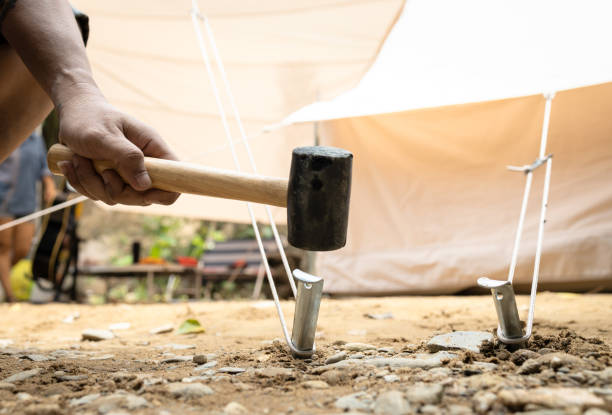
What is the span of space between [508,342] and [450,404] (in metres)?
0.49

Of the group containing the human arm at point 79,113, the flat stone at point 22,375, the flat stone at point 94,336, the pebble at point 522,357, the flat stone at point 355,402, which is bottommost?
the flat stone at point 94,336

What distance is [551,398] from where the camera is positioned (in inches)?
34.0

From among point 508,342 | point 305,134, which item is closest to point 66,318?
point 305,134

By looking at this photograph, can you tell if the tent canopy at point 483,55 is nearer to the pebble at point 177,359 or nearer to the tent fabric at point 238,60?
the tent fabric at point 238,60

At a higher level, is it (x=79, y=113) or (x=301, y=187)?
(x=79, y=113)

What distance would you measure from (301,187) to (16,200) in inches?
175

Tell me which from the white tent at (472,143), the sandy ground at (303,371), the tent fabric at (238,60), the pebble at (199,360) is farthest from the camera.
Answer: the tent fabric at (238,60)

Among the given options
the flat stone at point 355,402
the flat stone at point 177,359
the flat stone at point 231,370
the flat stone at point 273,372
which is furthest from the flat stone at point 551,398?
the flat stone at point 177,359

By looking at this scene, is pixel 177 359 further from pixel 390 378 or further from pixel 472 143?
pixel 472 143

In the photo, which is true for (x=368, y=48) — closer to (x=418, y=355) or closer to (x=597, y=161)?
(x=597, y=161)

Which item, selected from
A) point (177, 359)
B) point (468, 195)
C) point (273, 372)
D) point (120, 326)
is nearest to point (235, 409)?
point (273, 372)

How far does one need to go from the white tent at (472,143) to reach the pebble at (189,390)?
1679 mm

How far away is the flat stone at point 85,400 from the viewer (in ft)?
3.30

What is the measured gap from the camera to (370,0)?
107 inches
